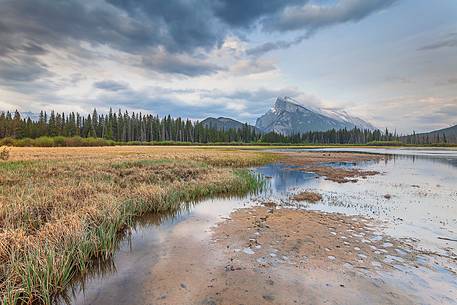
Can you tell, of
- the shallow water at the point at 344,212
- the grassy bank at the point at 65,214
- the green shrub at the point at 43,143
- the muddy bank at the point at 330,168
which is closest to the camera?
the grassy bank at the point at 65,214

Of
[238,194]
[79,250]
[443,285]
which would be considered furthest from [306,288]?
[238,194]

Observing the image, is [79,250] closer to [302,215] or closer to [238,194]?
[302,215]

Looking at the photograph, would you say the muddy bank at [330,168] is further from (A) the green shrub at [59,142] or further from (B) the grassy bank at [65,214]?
(A) the green shrub at [59,142]

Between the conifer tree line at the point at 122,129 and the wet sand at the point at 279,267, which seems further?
the conifer tree line at the point at 122,129

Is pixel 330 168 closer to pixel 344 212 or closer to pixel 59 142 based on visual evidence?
pixel 344 212

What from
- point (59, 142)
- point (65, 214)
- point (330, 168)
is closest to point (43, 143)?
point (59, 142)

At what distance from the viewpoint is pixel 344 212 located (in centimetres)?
1355

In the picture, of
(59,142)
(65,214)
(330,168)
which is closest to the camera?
(65,214)

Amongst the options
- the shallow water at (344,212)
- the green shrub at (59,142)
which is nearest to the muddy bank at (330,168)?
the shallow water at (344,212)

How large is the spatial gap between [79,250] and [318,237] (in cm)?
829

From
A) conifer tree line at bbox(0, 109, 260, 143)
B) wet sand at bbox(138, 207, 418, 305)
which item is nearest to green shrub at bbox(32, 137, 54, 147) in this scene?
conifer tree line at bbox(0, 109, 260, 143)

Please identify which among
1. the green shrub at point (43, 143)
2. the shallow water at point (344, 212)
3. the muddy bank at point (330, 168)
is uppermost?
the green shrub at point (43, 143)

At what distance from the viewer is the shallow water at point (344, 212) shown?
6227 millimetres

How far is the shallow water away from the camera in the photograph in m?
6.23
